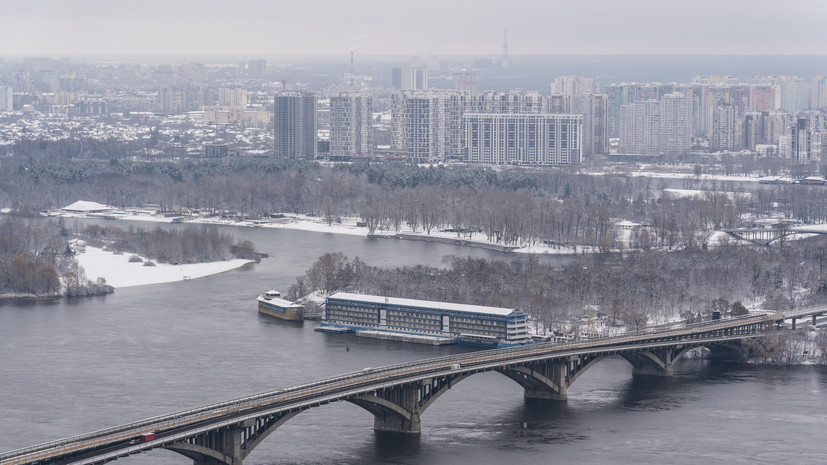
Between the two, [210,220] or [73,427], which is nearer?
[73,427]

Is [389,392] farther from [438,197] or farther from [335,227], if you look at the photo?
[438,197]

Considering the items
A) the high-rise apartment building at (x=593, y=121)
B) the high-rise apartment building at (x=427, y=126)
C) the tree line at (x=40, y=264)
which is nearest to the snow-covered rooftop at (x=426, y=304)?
the tree line at (x=40, y=264)

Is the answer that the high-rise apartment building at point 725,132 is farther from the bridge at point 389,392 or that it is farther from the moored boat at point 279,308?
the bridge at point 389,392

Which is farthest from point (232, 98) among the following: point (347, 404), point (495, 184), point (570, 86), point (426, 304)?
point (347, 404)

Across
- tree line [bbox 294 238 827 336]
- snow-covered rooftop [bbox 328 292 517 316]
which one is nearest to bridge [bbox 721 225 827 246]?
tree line [bbox 294 238 827 336]

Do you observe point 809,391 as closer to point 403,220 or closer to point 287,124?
point 403,220

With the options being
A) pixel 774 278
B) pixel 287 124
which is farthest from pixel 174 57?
pixel 774 278
